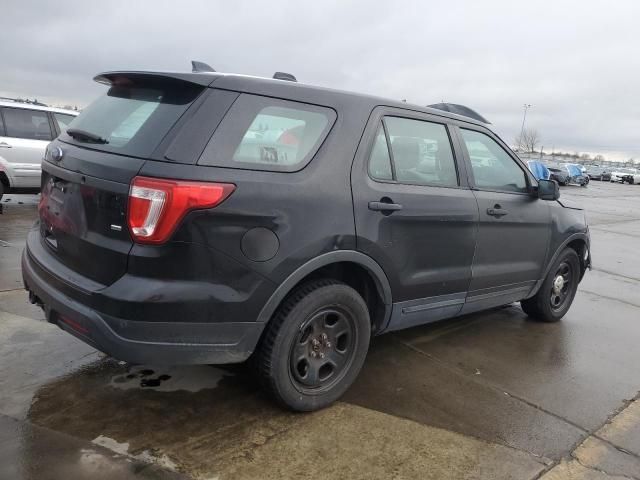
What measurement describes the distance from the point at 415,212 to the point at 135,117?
173 cm

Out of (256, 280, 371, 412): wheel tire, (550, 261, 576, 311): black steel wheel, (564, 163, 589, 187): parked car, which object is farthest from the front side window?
(564, 163, 589, 187): parked car

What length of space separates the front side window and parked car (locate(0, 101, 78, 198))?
7.37 metres

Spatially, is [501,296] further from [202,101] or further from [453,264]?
[202,101]

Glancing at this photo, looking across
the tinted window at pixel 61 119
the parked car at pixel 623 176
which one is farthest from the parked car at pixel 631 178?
the tinted window at pixel 61 119

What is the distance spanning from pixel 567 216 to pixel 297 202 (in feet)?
10.5

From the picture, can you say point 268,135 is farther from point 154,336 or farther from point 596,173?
point 596,173

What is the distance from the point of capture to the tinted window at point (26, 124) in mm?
8664

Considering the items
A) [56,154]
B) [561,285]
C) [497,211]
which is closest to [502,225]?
[497,211]

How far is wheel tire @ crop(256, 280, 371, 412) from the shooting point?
2852mm

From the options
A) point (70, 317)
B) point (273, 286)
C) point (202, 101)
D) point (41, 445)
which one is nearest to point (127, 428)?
point (41, 445)

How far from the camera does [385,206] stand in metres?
3.17

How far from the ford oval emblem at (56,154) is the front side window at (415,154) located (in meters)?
1.76

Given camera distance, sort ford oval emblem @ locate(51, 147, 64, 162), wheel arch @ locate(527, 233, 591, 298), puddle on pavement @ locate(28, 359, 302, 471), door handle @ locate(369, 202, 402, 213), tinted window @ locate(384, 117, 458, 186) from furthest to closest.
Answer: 1. wheel arch @ locate(527, 233, 591, 298)
2. tinted window @ locate(384, 117, 458, 186)
3. door handle @ locate(369, 202, 402, 213)
4. ford oval emblem @ locate(51, 147, 64, 162)
5. puddle on pavement @ locate(28, 359, 302, 471)

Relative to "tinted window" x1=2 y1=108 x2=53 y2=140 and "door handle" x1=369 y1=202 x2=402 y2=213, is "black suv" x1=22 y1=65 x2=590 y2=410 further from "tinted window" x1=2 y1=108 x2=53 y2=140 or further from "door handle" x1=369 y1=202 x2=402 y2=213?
"tinted window" x1=2 y1=108 x2=53 y2=140
